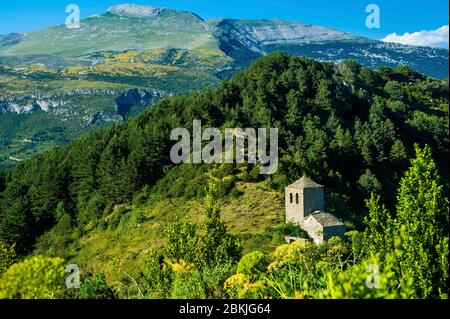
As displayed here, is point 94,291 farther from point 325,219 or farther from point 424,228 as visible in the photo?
point 325,219

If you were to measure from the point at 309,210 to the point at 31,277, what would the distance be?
141 ft

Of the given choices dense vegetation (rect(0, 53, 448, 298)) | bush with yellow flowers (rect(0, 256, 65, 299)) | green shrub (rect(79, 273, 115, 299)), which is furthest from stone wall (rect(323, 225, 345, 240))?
bush with yellow flowers (rect(0, 256, 65, 299))

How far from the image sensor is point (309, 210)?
50594 millimetres

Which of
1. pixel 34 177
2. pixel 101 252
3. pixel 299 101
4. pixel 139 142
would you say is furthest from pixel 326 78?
pixel 101 252

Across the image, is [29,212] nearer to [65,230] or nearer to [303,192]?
[65,230]

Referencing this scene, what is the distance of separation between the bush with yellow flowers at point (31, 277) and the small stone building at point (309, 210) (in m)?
39.1

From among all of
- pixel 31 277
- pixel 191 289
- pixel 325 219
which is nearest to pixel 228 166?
pixel 325 219

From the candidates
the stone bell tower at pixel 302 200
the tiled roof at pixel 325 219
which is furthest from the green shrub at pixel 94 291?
the stone bell tower at pixel 302 200

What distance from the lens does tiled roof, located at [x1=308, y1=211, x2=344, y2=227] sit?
47.1 metres

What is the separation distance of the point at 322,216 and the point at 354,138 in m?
45.7

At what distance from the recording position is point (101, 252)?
2213 inches

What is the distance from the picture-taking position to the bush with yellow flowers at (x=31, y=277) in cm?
923

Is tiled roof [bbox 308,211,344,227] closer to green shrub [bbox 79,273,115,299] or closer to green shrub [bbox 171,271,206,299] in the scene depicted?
green shrub [bbox 171,271,206,299]
